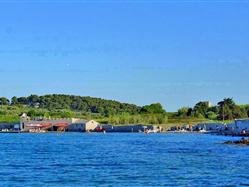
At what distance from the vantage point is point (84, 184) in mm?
44375

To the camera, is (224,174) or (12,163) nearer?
(224,174)

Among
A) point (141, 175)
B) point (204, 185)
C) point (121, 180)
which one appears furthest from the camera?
point (141, 175)

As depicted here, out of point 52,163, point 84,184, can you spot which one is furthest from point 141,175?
point 52,163

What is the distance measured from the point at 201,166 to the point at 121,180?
14957 millimetres

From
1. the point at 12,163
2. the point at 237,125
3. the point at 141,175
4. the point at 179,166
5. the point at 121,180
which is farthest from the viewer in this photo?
the point at 237,125

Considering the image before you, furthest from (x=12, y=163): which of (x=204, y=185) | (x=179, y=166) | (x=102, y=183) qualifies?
(x=204, y=185)

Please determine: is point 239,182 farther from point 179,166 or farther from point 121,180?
point 179,166

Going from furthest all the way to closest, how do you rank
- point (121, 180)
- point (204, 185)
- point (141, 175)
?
point (141, 175)
point (121, 180)
point (204, 185)

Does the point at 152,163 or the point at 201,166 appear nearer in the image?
the point at 201,166

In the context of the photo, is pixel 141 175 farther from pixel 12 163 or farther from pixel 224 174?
pixel 12 163

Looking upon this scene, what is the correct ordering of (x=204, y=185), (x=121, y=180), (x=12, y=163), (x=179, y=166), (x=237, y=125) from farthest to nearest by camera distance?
(x=237, y=125), (x=12, y=163), (x=179, y=166), (x=121, y=180), (x=204, y=185)

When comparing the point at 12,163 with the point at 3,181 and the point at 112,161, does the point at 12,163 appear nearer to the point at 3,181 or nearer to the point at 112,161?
the point at 112,161

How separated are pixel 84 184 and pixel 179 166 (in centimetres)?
1733

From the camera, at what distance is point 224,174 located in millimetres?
52219
